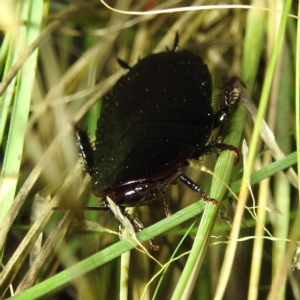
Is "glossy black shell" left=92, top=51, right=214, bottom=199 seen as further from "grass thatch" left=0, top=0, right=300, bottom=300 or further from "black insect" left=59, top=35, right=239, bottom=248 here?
"grass thatch" left=0, top=0, right=300, bottom=300

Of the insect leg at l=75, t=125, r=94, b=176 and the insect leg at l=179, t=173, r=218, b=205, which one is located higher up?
the insect leg at l=75, t=125, r=94, b=176

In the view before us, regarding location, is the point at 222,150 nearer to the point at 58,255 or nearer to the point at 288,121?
the point at 288,121

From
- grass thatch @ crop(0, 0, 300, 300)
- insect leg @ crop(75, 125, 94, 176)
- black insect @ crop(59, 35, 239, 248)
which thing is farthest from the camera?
insect leg @ crop(75, 125, 94, 176)

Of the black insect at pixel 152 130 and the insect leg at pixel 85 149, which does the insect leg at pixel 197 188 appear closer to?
the black insect at pixel 152 130

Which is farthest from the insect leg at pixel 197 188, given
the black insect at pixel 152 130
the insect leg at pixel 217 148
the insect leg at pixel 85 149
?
the insect leg at pixel 85 149

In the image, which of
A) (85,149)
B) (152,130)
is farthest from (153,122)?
(85,149)

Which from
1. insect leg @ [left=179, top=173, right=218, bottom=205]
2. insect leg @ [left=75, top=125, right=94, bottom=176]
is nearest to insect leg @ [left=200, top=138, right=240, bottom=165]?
insect leg @ [left=179, top=173, right=218, bottom=205]

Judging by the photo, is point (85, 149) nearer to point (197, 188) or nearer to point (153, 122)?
point (153, 122)

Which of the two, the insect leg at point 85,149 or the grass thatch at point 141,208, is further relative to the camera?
the insect leg at point 85,149
